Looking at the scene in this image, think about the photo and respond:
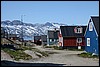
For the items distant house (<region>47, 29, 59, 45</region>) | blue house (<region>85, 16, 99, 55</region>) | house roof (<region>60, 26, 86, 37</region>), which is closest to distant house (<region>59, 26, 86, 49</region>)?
house roof (<region>60, 26, 86, 37</region>)

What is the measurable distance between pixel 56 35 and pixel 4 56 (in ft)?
186

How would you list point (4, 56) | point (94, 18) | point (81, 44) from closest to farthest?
point (4, 56)
point (94, 18)
point (81, 44)

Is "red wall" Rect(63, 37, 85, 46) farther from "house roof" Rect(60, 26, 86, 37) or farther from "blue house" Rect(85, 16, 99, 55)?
"blue house" Rect(85, 16, 99, 55)

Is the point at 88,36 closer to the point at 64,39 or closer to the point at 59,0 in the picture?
the point at 64,39

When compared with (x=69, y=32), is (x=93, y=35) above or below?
above

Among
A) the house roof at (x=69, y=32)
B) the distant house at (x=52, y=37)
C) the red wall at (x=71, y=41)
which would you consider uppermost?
the house roof at (x=69, y=32)

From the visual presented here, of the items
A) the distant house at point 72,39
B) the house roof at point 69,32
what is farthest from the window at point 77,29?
the house roof at point 69,32

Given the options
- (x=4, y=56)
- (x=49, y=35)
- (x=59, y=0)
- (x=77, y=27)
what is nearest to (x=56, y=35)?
(x=49, y=35)

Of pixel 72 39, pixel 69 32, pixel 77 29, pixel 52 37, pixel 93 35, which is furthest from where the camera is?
pixel 52 37

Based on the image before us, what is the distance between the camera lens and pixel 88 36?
130 ft

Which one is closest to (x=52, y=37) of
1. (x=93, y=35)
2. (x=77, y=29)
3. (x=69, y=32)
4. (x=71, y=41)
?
(x=77, y=29)

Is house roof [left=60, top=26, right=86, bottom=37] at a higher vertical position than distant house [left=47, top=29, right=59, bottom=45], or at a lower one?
higher

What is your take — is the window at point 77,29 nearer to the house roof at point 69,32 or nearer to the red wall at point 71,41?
the house roof at point 69,32

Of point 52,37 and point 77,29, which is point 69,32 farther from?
point 52,37
